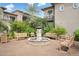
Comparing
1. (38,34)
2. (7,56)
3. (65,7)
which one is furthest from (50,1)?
(7,56)

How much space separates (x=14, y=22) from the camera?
221 centimetres

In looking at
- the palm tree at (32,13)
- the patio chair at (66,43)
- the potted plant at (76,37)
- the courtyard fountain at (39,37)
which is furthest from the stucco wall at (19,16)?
the potted plant at (76,37)

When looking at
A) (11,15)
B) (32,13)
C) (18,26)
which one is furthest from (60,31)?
(11,15)

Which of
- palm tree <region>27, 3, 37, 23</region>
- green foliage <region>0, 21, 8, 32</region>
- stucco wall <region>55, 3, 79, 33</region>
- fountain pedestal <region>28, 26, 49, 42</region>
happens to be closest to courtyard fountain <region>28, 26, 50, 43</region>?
fountain pedestal <region>28, 26, 49, 42</region>

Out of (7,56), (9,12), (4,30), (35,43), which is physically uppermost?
(9,12)

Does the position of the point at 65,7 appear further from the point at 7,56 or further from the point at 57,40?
the point at 7,56

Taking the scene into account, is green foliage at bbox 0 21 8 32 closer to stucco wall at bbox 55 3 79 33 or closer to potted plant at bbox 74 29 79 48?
stucco wall at bbox 55 3 79 33

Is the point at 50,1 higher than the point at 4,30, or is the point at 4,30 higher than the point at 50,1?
the point at 50,1

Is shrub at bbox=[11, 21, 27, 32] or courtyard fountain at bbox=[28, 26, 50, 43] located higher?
shrub at bbox=[11, 21, 27, 32]

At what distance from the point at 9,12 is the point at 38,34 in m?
0.43

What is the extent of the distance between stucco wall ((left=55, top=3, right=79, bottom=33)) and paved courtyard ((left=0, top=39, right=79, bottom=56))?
8.9 inches

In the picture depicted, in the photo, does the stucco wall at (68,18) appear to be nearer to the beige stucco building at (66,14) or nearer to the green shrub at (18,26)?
the beige stucco building at (66,14)

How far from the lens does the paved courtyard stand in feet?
7.22

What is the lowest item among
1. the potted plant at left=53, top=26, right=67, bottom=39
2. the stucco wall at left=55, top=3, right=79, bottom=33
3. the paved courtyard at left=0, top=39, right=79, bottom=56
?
the paved courtyard at left=0, top=39, right=79, bottom=56
